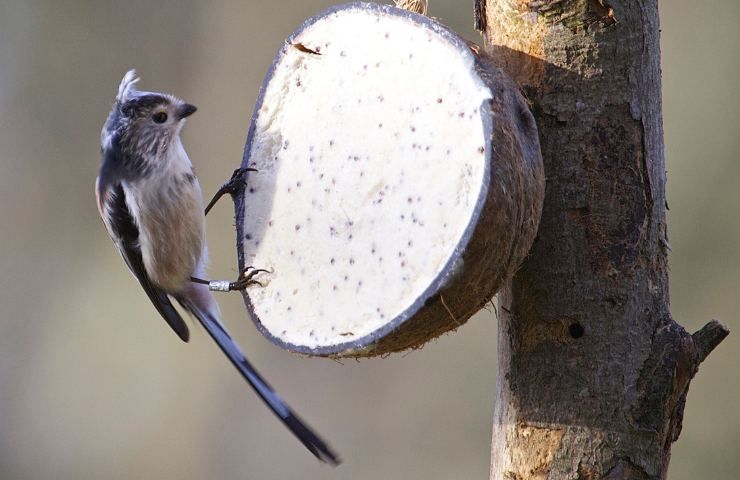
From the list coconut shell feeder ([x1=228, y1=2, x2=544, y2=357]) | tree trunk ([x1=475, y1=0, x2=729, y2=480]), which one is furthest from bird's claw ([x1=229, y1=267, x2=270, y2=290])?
tree trunk ([x1=475, y1=0, x2=729, y2=480])

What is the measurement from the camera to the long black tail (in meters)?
2.03

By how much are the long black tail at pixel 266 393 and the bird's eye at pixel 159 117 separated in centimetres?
50

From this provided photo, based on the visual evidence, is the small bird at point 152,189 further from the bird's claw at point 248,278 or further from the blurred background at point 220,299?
the blurred background at point 220,299

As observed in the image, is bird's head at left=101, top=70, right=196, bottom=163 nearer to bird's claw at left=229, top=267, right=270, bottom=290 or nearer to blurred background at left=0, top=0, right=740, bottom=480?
bird's claw at left=229, top=267, right=270, bottom=290

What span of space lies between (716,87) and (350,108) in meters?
3.16

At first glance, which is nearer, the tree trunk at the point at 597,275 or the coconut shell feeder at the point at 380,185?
the coconut shell feeder at the point at 380,185

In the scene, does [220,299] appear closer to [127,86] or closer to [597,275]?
[127,86]

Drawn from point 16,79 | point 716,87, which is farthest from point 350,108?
point 16,79

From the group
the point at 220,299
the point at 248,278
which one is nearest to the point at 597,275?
the point at 248,278

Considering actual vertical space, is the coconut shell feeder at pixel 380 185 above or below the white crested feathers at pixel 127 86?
above

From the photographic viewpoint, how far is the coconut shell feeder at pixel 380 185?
1.52m

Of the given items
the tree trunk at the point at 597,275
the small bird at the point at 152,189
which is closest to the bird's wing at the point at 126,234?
the small bird at the point at 152,189

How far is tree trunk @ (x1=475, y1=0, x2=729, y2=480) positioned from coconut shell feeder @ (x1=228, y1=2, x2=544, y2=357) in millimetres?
151

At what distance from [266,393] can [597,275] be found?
0.89m
